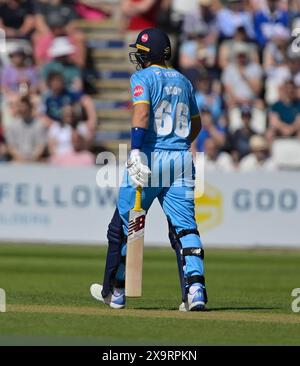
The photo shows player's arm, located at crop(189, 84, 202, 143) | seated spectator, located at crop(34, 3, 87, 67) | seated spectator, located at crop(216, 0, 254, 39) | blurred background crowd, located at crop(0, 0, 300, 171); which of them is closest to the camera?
player's arm, located at crop(189, 84, 202, 143)

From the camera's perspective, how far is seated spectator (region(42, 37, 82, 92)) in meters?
22.2

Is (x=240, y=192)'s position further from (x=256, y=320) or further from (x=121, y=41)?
(x=256, y=320)

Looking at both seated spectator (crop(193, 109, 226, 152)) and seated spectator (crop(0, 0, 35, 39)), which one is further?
seated spectator (crop(0, 0, 35, 39))

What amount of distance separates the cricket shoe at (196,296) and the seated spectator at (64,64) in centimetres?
1250

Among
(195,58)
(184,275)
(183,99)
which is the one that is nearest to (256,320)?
(184,275)

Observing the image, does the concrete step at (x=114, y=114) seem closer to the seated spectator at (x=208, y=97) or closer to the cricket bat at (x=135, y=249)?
the seated spectator at (x=208, y=97)

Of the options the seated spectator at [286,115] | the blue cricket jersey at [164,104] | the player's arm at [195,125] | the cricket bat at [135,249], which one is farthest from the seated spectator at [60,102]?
the cricket bat at [135,249]

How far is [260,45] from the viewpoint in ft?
74.4

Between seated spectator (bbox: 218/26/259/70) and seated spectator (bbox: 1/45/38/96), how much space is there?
11.1 feet

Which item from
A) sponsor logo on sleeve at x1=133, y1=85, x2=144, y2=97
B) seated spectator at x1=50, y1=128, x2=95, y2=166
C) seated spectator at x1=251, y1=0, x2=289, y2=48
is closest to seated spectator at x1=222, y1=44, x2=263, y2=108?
seated spectator at x1=251, y1=0, x2=289, y2=48

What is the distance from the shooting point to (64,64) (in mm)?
22312

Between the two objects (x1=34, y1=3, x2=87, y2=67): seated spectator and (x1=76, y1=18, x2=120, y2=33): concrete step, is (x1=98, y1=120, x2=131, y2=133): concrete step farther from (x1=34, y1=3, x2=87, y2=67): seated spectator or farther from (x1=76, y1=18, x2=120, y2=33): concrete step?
(x1=76, y1=18, x2=120, y2=33): concrete step

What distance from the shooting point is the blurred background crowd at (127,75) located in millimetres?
21141
